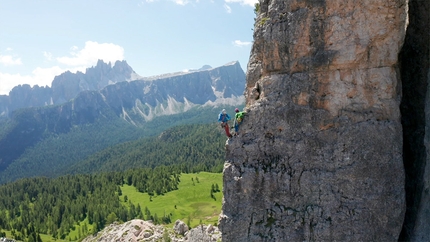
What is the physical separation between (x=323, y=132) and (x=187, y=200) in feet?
348

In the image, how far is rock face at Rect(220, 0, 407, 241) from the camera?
22.1 metres

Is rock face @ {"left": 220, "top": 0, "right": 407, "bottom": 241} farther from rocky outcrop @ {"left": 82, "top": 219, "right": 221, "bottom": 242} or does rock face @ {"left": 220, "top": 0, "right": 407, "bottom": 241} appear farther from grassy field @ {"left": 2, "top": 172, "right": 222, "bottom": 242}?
grassy field @ {"left": 2, "top": 172, "right": 222, "bottom": 242}

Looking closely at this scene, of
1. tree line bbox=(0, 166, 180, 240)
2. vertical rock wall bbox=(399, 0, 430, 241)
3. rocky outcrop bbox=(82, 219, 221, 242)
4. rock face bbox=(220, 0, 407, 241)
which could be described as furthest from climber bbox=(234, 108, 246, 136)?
tree line bbox=(0, 166, 180, 240)

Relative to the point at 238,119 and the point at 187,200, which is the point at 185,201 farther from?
the point at 238,119

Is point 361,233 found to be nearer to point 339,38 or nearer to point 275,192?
point 275,192

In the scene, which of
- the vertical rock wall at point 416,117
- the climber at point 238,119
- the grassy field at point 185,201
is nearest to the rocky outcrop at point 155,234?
the grassy field at point 185,201

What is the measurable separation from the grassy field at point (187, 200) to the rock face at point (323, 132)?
74246mm

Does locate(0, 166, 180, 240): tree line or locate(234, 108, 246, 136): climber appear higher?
locate(234, 108, 246, 136): climber

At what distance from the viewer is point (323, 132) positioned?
23.4 meters

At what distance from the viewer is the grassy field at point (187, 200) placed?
108931mm

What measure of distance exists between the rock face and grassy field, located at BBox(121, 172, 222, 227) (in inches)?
2923

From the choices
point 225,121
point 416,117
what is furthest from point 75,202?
point 416,117

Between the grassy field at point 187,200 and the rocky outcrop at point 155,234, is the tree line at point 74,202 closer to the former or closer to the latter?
the grassy field at point 187,200

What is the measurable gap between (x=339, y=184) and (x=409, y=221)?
6180 millimetres
